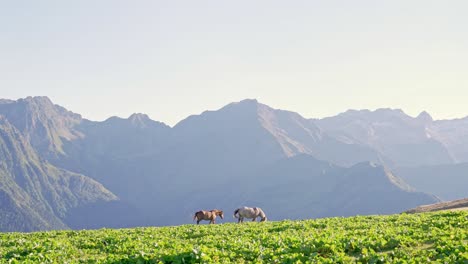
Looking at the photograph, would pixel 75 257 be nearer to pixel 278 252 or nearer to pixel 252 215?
pixel 278 252

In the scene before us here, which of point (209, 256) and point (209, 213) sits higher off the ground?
point (209, 213)

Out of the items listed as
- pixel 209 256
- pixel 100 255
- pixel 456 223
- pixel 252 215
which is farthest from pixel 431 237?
pixel 252 215

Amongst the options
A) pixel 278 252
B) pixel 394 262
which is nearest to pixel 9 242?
pixel 278 252

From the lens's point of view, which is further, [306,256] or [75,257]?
[75,257]

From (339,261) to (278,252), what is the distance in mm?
2971

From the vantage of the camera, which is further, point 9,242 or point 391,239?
point 9,242

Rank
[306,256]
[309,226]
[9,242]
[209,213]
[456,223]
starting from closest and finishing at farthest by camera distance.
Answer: [306,256]
[456,223]
[9,242]
[309,226]
[209,213]

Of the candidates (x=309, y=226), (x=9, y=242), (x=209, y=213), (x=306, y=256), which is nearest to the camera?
(x=306, y=256)

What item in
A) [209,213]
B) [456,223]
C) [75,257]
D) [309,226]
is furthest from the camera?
[209,213]

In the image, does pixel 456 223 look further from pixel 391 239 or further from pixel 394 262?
pixel 394 262

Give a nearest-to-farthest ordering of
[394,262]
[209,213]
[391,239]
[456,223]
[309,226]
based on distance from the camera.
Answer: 1. [394,262]
2. [391,239]
3. [456,223]
4. [309,226]
5. [209,213]

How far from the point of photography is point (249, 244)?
22.4 metres

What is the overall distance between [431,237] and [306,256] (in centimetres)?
725

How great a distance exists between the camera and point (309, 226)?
32.9 meters
